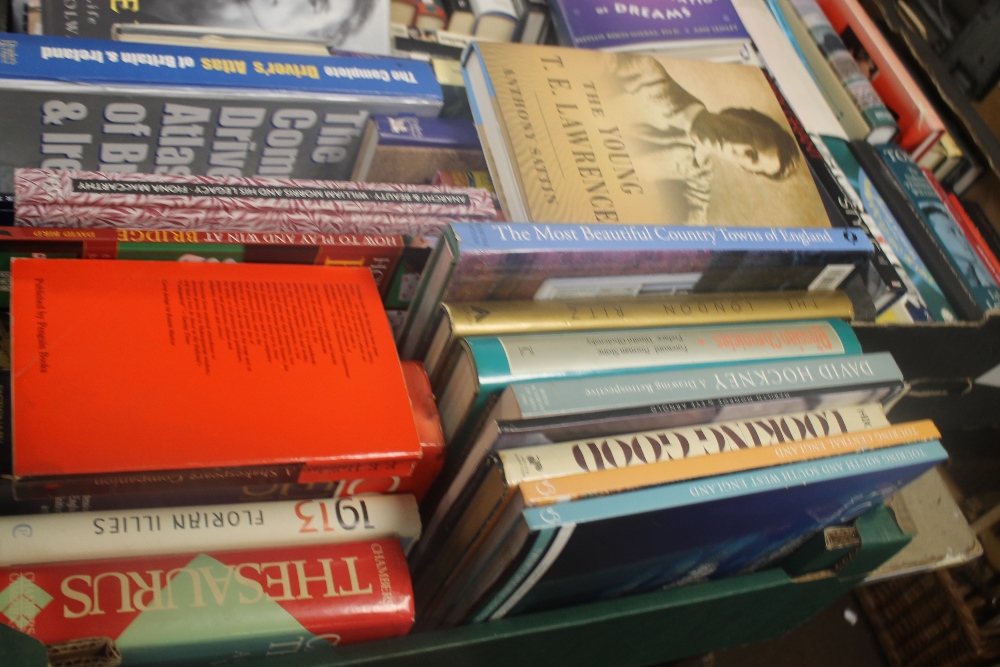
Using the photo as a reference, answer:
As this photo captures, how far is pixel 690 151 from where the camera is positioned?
804 mm

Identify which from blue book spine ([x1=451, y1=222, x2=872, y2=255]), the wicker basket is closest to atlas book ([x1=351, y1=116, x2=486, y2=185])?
blue book spine ([x1=451, y1=222, x2=872, y2=255])

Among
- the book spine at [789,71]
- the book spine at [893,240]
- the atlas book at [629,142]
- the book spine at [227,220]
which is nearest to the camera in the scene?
the book spine at [227,220]

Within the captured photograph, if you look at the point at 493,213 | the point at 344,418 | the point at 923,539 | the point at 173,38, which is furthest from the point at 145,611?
the point at 923,539

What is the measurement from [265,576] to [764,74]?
2.73 ft

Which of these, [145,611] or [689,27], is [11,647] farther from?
[689,27]

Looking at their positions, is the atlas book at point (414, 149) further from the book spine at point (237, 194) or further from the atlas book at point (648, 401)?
the atlas book at point (648, 401)

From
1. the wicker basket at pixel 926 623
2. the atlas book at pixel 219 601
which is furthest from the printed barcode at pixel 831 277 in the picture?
the wicker basket at pixel 926 623

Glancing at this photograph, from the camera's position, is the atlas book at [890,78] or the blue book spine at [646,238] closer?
the blue book spine at [646,238]

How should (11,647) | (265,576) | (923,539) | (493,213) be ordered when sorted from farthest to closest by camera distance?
(923,539) < (493,213) < (265,576) < (11,647)

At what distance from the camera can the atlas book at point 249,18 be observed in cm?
74

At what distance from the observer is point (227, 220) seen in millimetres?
632

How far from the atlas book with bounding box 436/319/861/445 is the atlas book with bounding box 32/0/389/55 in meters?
0.45

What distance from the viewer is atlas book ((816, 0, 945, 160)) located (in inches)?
41.5

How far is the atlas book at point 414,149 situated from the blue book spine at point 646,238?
0.76ft
